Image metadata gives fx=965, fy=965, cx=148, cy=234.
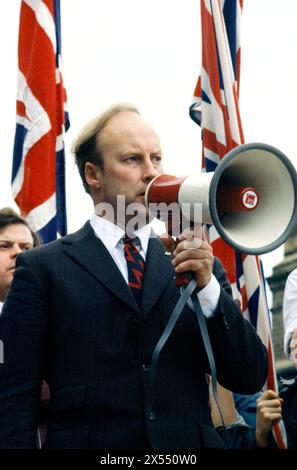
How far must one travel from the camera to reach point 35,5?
7.85 metres

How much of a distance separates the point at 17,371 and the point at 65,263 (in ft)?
1.81

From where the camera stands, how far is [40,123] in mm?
7539

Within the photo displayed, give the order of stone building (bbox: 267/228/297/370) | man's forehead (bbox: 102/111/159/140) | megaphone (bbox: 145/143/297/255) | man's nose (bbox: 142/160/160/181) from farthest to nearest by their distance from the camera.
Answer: stone building (bbox: 267/228/297/370) → man's forehead (bbox: 102/111/159/140) → man's nose (bbox: 142/160/160/181) → megaphone (bbox: 145/143/297/255)

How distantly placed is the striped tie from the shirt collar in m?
0.03

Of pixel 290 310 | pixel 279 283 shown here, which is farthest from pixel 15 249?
pixel 279 283

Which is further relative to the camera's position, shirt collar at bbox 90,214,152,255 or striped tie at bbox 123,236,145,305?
shirt collar at bbox 90,214,152,255

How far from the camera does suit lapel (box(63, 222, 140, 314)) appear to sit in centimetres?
418

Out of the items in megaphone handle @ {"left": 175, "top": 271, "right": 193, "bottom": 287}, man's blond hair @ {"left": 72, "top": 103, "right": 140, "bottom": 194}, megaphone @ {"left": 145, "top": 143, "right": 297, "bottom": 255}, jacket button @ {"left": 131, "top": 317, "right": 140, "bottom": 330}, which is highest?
man's blond hair @ {"left": 72, "top": 103, "right": 140, "bottom": 194}

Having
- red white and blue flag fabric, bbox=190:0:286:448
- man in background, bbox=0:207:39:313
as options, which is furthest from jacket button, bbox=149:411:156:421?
man in background, bbox=0:207:39:313

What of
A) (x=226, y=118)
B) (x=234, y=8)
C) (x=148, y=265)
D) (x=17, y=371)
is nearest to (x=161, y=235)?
(x=148, y=265)

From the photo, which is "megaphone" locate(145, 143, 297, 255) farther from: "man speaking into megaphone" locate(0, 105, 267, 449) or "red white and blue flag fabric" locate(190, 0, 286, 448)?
"red white and blue flag fabric" locate(190, 0, 286, 448)

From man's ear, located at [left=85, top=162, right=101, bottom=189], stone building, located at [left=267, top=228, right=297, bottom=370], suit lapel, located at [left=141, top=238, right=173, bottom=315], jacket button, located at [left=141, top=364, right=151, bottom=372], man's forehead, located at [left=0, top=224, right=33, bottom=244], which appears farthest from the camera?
stone building, located at [left=267, top=228, right=297, bottom=370]

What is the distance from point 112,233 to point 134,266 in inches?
8.7

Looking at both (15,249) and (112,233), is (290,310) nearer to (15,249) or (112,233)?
(112,233)
